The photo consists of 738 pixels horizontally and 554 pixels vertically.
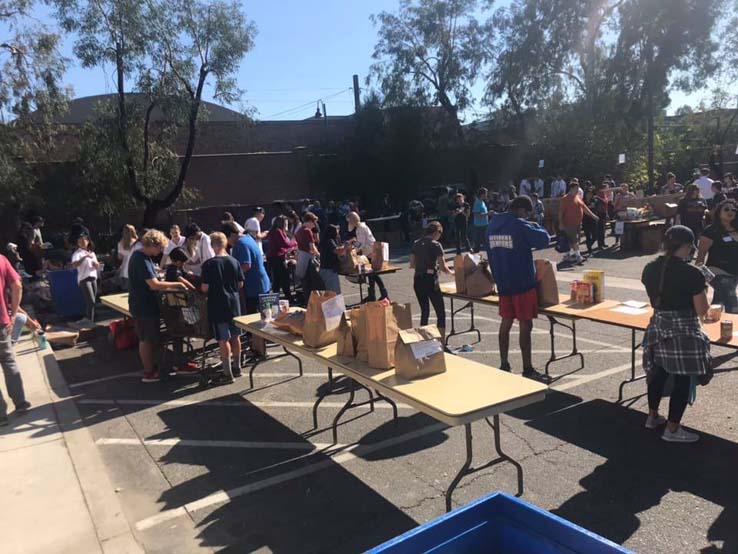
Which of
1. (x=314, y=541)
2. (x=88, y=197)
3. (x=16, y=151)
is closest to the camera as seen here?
(x=314, y=541)

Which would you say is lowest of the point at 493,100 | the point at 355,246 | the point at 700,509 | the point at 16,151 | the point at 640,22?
the point at 700,509

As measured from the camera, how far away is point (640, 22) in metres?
26.9

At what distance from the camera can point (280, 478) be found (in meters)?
4.39

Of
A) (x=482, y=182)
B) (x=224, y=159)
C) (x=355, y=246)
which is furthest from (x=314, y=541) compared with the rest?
(x=482, y=182)

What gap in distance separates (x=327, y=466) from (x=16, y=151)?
604 inches

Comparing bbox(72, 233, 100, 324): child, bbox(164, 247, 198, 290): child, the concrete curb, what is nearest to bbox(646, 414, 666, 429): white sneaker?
the concrete curb

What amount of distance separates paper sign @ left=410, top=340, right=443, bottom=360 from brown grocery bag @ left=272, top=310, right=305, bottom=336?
1.56 meters

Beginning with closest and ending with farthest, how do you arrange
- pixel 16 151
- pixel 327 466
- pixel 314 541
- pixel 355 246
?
pixel 314 541
pixel 327 466
pixel 355 246
pixel 16 151

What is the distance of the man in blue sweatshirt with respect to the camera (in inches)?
222

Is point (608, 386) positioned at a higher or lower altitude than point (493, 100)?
lower

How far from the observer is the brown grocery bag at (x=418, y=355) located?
3.88 meters

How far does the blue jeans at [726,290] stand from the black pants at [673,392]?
7.10 feet

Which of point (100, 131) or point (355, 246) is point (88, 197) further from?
point (355, 246)

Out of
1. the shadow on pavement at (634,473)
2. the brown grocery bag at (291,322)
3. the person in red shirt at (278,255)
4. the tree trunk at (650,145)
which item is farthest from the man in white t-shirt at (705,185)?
the brown grocery bag at (291,322)
